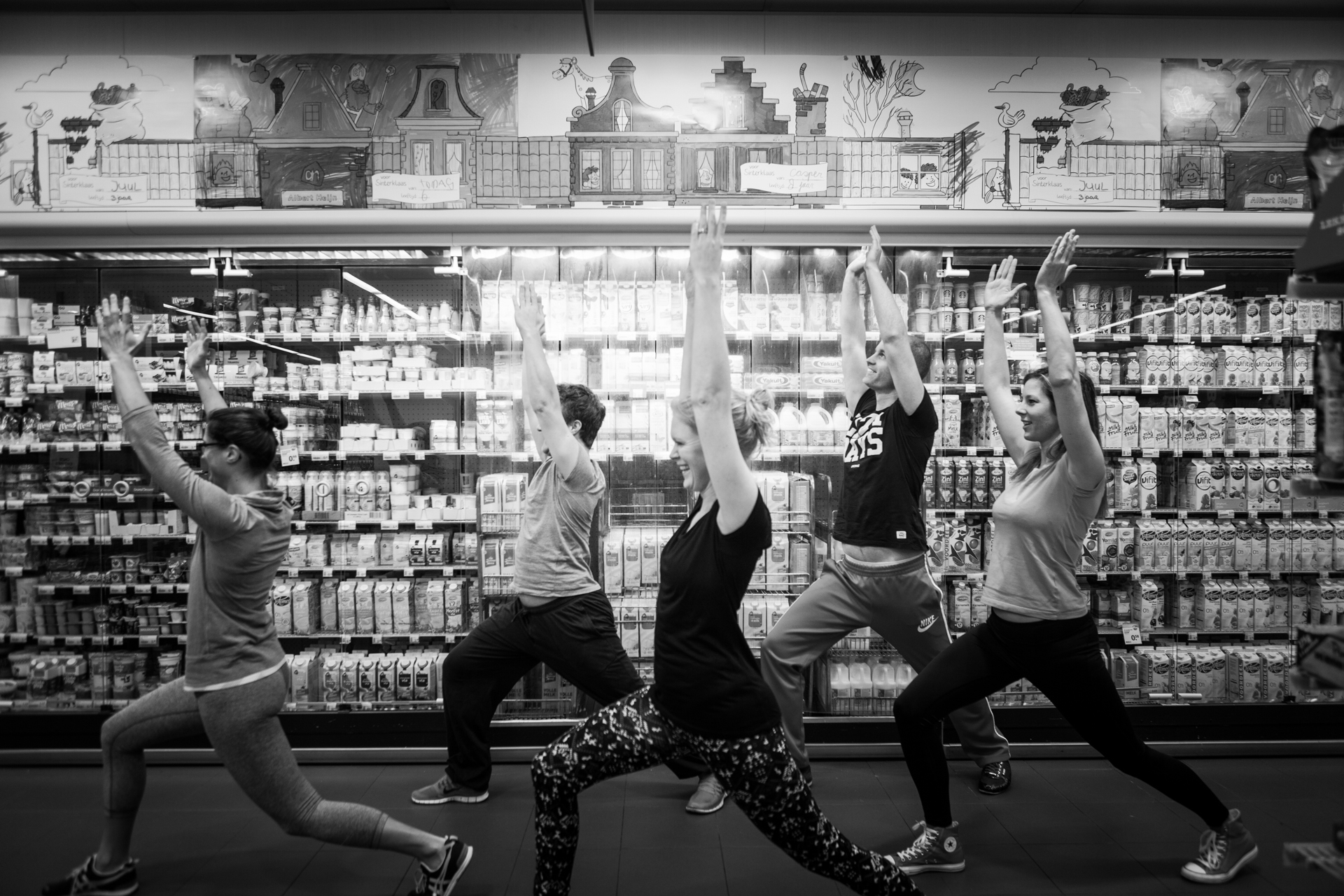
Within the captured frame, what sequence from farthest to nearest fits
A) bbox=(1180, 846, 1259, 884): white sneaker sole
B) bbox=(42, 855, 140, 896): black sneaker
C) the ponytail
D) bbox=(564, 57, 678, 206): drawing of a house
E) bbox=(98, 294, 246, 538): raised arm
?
bbox=(564, 57, 678, 206): drawing of a house → bbox=(1180, 846, 1259, 884): white sneaker sole → bbox=(42, 855, 140, 896): black sneaker → the ponytail → bbox=(98, 294, 246, 538): raised arm

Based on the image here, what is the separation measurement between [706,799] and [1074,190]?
3.85m

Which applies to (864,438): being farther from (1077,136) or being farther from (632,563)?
(1077,136)

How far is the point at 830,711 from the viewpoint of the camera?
4.06 meters

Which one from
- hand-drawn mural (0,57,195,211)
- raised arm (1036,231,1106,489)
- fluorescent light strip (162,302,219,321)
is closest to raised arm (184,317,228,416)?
fluorescent light strip (162,302,219,321)

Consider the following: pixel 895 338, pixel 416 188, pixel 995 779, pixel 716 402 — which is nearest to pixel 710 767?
pixel 716 402

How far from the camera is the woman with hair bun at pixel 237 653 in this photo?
236cm

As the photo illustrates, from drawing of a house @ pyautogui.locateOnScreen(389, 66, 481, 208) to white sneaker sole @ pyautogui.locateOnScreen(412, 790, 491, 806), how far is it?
9.85 ft

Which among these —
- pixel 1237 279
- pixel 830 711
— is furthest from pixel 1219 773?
pixel 1237 279

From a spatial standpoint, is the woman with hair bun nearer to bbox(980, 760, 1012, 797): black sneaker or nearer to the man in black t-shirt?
the man in black t-shirt

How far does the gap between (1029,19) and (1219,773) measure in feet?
14.4

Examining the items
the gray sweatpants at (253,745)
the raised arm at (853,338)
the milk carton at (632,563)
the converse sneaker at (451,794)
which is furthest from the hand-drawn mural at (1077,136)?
the gray sweatpants at (253,745)

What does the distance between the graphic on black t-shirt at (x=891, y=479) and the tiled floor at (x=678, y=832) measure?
1.25 meters

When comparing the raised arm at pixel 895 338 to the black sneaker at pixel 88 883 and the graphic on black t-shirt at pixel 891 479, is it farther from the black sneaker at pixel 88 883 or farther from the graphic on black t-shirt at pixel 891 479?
the black sneaker at pixel 88 883

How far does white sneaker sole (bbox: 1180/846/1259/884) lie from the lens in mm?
2787
